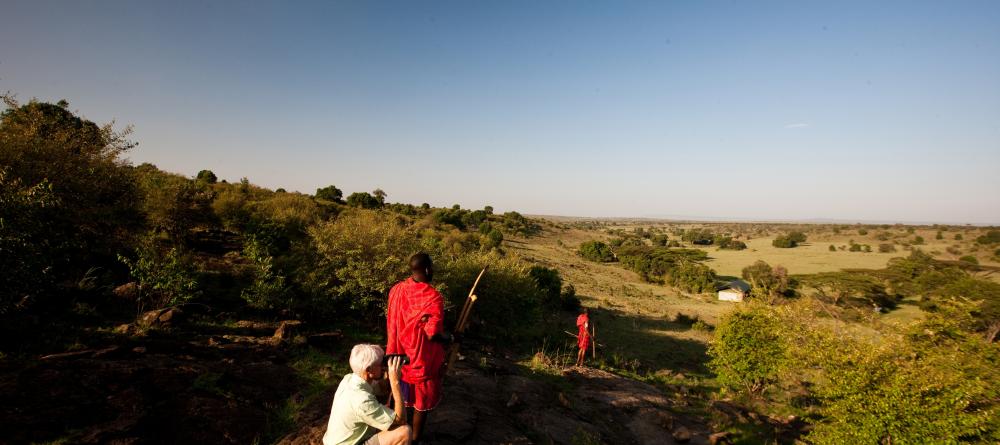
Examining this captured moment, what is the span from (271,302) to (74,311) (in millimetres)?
4066

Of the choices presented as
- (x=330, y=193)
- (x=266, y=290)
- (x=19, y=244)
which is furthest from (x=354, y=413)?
(x=330, y=193)

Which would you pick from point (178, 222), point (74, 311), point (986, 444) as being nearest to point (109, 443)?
point (74, 311)

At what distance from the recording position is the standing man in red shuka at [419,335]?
4461 mm

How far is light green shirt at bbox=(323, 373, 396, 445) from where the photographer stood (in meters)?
3.48

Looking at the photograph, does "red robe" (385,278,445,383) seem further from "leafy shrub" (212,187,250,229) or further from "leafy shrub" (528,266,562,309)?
"leafy shrub" (528,266,562,309)

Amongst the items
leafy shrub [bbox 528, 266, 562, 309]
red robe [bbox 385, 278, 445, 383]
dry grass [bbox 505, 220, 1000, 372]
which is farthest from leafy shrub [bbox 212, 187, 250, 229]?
leafy shrub [bbox 528, 266, 562, 309]

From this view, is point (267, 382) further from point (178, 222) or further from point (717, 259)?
point (717, 259)

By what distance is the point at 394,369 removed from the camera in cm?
374

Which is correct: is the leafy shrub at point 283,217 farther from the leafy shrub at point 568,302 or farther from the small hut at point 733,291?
the small hut at point 733,291

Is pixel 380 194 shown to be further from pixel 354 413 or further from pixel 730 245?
pixel 730 245

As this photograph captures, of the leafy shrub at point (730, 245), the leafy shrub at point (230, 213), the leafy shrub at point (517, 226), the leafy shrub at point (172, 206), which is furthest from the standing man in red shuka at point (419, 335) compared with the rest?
the leafy shrub at point (730, 245)

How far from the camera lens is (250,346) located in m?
8.88

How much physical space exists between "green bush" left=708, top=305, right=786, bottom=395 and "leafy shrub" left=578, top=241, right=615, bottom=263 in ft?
208

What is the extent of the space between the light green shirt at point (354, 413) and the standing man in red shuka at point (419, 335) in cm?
99
